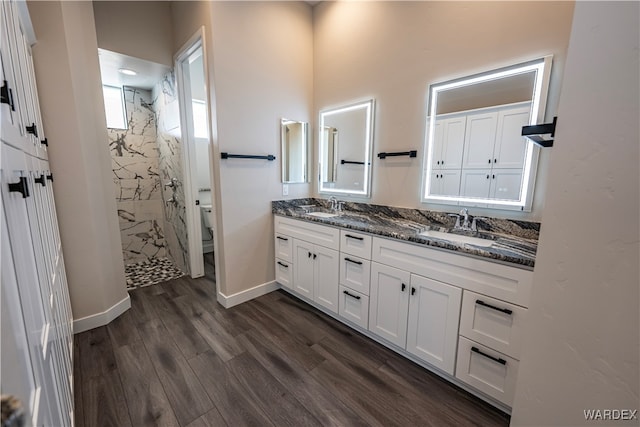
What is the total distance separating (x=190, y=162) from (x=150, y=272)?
1.53 m

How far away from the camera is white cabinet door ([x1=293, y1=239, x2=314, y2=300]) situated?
2334 millimetres

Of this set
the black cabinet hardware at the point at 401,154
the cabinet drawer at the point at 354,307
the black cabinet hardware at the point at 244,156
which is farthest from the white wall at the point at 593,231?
the black cabinet hardware at the point at 244,156

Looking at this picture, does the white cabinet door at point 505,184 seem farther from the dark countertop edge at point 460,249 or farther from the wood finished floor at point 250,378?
the wood finished floor at point 250,378

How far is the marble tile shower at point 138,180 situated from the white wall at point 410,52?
2.36 metres

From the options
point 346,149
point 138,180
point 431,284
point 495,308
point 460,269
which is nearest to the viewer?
point 495,308

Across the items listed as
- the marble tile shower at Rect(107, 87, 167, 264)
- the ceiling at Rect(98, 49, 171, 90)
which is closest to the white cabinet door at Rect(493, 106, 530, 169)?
the ceiling at Rect(98, 49, 171, 90)

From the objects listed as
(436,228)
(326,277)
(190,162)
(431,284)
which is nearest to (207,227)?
(190,162)

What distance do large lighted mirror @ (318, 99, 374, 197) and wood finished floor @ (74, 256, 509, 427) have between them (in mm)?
1260

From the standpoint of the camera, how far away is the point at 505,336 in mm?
1315

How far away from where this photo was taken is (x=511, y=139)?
1.63 metres

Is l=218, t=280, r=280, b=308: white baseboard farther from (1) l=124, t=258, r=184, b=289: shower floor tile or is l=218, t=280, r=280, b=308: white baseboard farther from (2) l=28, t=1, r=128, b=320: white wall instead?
(1) l=124, t=258, r=184, b=289: shower floor tile

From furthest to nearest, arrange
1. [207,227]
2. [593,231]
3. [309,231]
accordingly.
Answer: [207,227] → [309,231] → [593,231]

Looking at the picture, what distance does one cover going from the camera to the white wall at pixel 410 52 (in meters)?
1.50

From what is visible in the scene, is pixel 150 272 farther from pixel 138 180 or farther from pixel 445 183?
pixel 445 183
